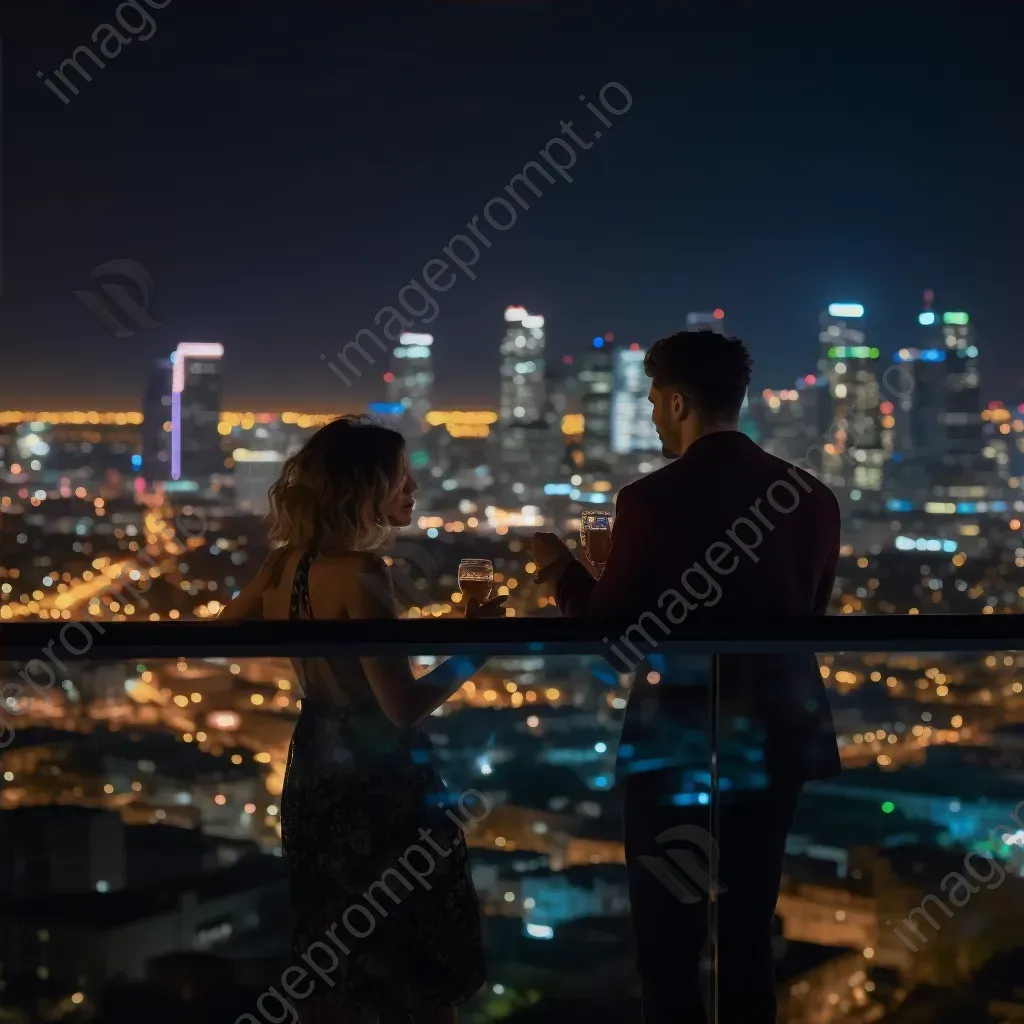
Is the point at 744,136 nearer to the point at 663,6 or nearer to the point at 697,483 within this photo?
the point at 663,6

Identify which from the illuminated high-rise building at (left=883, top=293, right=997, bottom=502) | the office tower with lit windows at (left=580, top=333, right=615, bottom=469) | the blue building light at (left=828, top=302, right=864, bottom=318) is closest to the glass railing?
the office tower with lit windows at (left=580, top=333, right=615, bottom=469)

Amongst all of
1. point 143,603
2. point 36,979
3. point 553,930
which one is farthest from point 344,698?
point 143,603

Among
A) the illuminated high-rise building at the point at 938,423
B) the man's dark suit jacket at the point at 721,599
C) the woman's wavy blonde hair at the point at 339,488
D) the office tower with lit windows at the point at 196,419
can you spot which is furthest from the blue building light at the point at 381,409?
the illuminated high-rise building at the point at 938,423

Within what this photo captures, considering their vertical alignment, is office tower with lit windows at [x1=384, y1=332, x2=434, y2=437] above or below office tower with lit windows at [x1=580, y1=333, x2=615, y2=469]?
above

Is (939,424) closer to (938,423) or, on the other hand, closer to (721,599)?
(938,423)

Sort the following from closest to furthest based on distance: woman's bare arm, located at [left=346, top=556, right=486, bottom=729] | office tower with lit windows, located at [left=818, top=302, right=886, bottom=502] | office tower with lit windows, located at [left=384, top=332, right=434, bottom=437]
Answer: woman's bare arm, located at [left=346, top=556, right=486, bottom=729] → office tower with lit windows, located at [left=384, top=332, right=434, bottom=437] → office tower with lit windows, located at [left=818, top=302, right=886, bottom=502]

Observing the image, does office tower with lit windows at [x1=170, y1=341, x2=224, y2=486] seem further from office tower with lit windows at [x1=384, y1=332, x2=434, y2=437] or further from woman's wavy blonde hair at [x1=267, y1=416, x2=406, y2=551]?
woman's wavy blonde hair at [x1=267, y1=416, x2=406, y2=551]

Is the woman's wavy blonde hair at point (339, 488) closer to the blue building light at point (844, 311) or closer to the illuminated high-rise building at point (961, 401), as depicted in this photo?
the illuminated high-rise building at point (961, 401)
